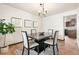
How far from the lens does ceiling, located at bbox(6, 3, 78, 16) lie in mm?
1426

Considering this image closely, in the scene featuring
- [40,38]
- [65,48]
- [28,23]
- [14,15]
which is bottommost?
[65,48]

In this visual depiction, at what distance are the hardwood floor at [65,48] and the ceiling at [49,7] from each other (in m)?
0.55

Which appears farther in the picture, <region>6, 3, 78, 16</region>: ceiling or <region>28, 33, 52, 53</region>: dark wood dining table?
<region>28, 33, 52, 53</region>: dark wood dining table

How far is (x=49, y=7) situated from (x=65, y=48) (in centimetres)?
77

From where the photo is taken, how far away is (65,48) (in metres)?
1.54

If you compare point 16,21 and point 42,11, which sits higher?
point 42,11

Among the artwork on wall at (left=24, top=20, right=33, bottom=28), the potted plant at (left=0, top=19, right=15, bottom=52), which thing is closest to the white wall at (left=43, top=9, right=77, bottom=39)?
the artwork on wall at (left=24, top=20, right=33, bottom=28)

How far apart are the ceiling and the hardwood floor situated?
21.6 inches

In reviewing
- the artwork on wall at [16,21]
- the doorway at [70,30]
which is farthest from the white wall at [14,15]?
the doorway at [70,30]

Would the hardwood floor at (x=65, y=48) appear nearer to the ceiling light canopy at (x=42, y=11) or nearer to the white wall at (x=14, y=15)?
the white wall at (x=14, y=15)

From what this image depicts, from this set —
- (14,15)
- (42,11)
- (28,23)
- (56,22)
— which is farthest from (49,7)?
(14,15)

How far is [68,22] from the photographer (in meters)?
1.58

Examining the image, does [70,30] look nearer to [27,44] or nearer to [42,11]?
[42,11]

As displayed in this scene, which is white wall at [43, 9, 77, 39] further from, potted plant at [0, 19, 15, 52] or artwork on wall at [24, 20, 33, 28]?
potted plant at [0, 19, 15, 52]
